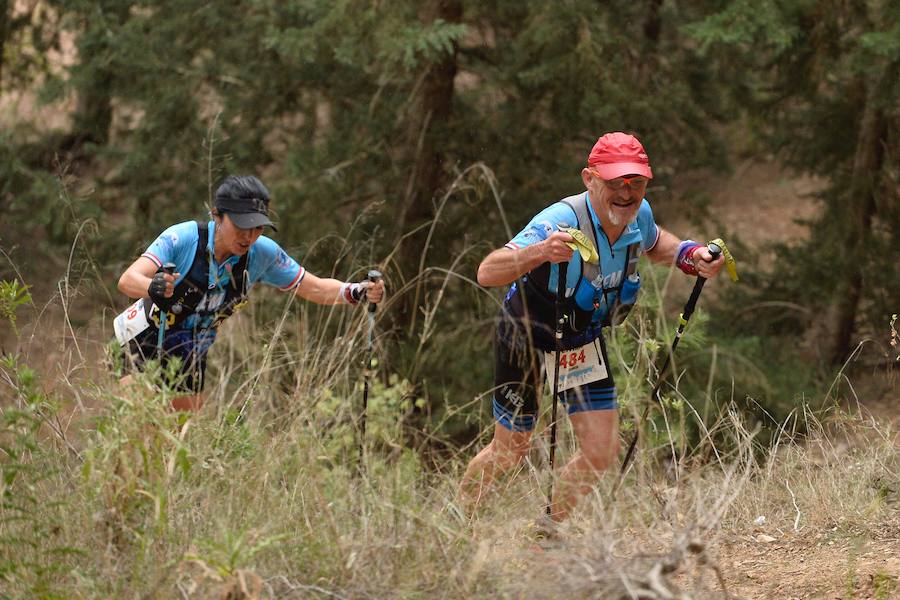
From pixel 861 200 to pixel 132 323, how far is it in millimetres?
9535

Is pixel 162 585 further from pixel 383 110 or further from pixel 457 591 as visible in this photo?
pixel 383 110

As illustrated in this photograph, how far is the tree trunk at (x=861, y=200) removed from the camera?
1249 centimetres

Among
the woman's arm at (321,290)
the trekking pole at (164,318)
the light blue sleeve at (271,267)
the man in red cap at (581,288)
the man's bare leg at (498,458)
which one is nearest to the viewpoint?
the man in red cap at (581,288)

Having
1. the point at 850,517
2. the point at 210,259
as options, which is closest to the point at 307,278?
the point at 210,259

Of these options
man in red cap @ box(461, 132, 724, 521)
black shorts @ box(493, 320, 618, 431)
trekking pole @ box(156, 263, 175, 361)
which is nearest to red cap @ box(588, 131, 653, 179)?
man in red cap @ box(461, 132, 724, 521)

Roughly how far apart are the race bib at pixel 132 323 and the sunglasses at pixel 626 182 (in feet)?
7.42

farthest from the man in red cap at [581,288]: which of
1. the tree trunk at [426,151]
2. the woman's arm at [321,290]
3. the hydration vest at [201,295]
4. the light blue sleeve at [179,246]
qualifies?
the tree trunk at [426,151]

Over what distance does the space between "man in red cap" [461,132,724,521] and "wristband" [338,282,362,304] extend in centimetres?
75

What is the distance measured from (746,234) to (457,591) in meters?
15.7

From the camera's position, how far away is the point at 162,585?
338cm

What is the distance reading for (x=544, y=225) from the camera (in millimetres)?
4730

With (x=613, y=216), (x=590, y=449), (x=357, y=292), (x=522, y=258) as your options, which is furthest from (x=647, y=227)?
(x=357, y=292)

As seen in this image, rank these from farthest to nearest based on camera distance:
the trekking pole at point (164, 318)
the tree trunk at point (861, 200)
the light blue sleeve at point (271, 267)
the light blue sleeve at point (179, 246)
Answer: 1. the tree trunk at point (861, 200)
2. the light blue sleeve at point (271, 267)
3. the light blue sleeve at point (179, 246)
4. the trekking pole at point (164, 318)

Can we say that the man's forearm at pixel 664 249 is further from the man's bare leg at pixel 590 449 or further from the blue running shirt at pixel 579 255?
the man's bare leg at pixel 590 449
